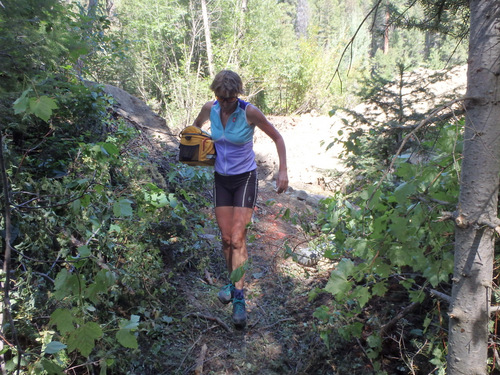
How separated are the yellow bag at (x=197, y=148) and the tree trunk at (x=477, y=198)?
2.05 metres

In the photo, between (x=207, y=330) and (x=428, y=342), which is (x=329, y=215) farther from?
(x=207, y=330)

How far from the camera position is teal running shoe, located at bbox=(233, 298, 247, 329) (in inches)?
122

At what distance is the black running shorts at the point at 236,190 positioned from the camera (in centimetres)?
318

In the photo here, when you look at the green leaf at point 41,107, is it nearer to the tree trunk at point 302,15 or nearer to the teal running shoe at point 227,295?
the teal running shoe at point 227,295

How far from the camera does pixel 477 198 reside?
1.52m

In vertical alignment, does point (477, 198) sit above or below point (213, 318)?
above

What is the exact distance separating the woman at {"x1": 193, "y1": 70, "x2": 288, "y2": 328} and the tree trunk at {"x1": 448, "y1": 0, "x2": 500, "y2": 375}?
174 cm

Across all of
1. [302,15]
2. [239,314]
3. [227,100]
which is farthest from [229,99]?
[302,15]

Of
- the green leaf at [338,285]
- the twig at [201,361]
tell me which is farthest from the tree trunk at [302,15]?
the green leaf at [338,285]

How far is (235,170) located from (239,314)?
3.95ft

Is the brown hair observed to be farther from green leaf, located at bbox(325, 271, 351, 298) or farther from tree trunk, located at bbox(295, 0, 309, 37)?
tree trunk, located at bbox(295, 0, 309, 37)

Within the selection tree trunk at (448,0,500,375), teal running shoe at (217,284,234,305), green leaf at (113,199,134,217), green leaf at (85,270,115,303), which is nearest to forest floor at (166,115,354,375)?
teal running shoe at (217,284,234,305)

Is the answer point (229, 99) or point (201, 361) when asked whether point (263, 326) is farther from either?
point (229, 99)

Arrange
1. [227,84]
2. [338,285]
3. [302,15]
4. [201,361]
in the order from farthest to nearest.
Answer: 1. [302,15]
2. [227,84]
3. [201,361]
4. [338,285]
